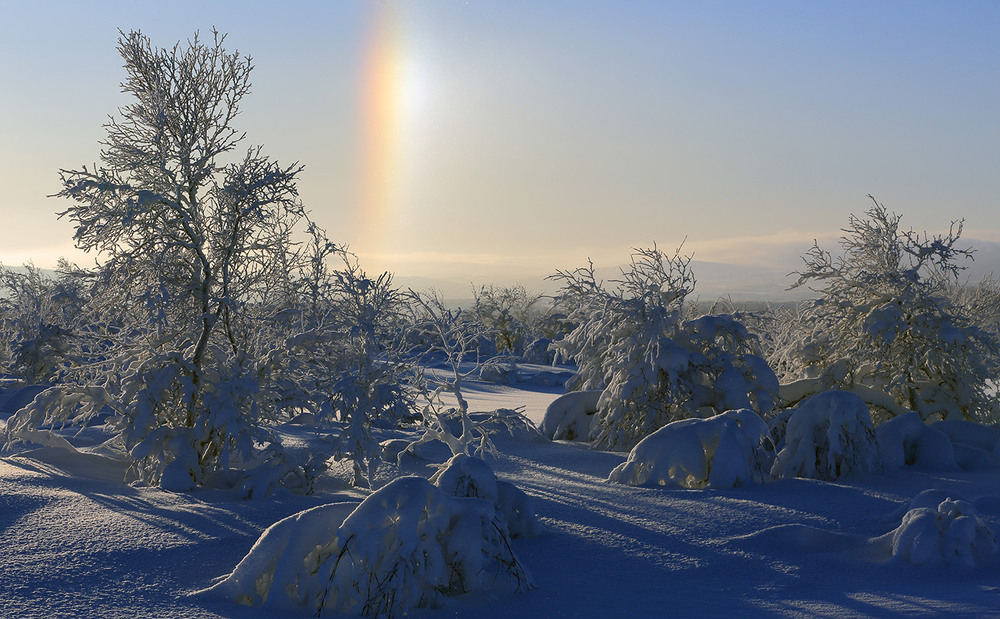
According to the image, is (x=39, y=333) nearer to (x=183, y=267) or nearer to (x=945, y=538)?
(x=183, y=267)

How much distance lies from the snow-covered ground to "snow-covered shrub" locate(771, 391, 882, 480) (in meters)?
0.21

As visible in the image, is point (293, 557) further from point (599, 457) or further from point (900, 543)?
point (599, 457)

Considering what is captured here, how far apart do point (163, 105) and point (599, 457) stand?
6.32 metres

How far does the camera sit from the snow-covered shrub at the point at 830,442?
317 inches

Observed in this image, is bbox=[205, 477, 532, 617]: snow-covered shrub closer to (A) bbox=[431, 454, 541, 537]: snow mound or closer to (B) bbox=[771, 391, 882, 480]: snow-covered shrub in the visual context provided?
(A) bbox=[431, 454, 541, 537]: snow mound

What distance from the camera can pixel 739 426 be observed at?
7.94m

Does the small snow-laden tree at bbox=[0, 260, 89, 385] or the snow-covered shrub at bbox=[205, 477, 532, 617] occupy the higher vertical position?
the small snow-laden tree at bbox=[0, 260, 89, 385]

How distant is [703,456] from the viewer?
7844 millimetres

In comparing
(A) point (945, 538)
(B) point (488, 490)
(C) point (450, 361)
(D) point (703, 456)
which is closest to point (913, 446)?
(D) point (703, 456)

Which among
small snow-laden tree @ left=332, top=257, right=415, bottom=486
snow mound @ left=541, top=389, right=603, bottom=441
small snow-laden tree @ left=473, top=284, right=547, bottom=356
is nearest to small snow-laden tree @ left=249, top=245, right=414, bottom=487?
small snow-laden tree @ left=332, top=257, right=415, bottom=486

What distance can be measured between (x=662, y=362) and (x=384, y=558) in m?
5.92

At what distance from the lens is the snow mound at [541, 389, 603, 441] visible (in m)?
11.4

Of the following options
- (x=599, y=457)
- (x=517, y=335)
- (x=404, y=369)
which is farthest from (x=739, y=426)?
(x=517, y=335)

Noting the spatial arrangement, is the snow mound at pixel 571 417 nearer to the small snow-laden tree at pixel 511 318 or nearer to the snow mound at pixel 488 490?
the snow mound at pixel 488 490
